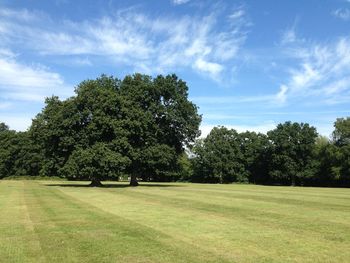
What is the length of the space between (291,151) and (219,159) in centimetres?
2033

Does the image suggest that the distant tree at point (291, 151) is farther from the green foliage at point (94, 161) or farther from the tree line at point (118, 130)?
the green foliage at point (94, 161)

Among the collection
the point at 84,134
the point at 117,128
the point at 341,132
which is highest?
the point at 341,132

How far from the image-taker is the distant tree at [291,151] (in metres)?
104

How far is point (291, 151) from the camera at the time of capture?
105125mm

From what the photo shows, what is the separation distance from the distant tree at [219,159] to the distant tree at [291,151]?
1115cm

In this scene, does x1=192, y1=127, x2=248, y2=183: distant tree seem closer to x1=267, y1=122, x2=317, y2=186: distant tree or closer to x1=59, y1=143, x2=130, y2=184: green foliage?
x1=267, y1=122, x2=317, y2=186: distant tree

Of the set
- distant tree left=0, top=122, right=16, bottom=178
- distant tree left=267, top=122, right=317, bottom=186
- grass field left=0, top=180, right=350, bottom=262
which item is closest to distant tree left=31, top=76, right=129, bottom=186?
grass field left=0, top=180, right=350, bottom=262

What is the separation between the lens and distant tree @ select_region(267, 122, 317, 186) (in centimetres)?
10375

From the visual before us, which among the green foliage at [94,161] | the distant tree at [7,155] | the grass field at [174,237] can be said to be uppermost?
the distant tree at [7,155]

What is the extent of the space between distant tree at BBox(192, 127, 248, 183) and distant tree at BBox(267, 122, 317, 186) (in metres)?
11.1

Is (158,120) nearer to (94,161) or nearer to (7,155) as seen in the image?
(94,161)

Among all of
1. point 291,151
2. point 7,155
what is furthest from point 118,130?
point 7,155

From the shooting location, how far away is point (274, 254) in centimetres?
1101

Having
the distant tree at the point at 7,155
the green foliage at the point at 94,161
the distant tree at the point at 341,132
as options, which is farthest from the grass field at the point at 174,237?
the distant tree at the point at 7,155
